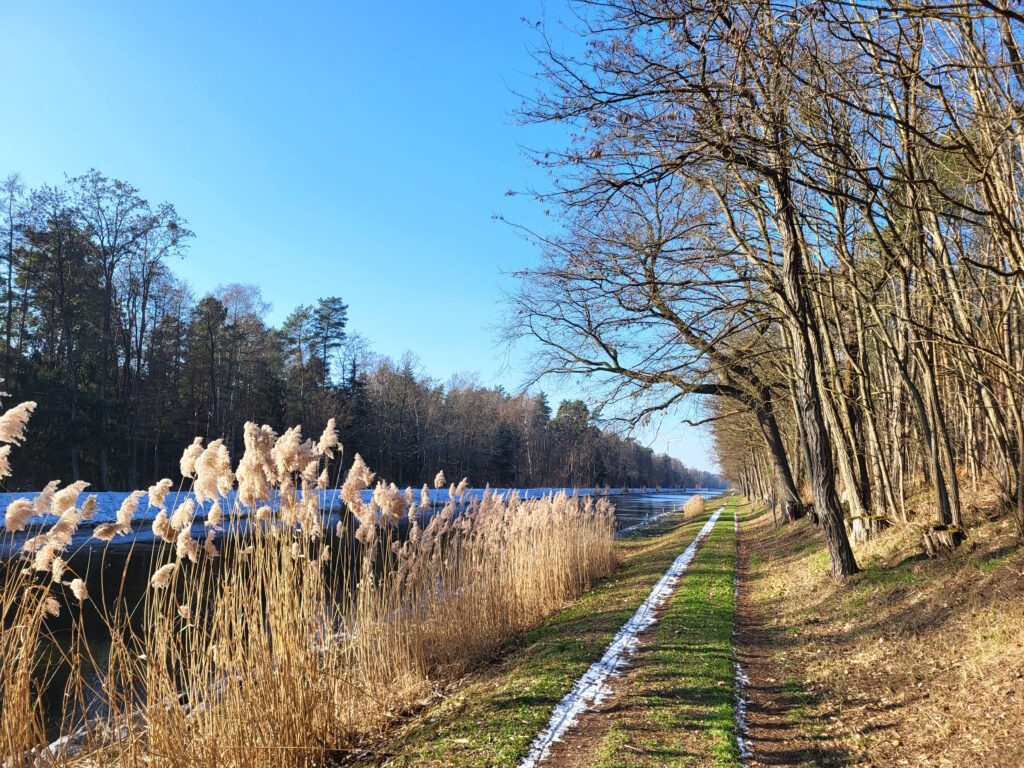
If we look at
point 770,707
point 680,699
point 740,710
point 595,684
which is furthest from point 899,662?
point 595,684

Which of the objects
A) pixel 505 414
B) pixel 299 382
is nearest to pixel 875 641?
pixel 299 382

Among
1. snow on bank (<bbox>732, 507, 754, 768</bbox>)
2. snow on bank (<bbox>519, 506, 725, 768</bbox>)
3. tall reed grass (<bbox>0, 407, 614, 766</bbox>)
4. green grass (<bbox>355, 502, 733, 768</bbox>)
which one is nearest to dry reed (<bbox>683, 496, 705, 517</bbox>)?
snow on bank (<bbox>519, 506, 725, 768</bbox>)

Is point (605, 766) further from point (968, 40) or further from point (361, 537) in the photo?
point (968, 40)

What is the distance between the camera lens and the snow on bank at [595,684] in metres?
3.84

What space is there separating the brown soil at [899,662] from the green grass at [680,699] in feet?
0.76

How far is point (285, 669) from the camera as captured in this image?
11.8 feet

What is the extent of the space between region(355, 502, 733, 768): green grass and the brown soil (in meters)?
0.66

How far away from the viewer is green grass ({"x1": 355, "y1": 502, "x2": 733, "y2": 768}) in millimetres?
3736

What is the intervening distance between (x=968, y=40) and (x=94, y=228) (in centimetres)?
2963

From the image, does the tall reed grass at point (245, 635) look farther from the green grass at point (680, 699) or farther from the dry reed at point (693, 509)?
the dry reed at point (693, 509)

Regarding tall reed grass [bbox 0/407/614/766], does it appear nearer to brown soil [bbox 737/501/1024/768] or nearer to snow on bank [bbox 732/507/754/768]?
snow on bank [bbox 732/507/754/768]

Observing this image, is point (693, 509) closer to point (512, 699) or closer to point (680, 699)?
point (680, 699)

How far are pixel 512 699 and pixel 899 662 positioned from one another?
3.32 m

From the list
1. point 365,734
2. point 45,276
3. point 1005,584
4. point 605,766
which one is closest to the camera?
point 605,766
